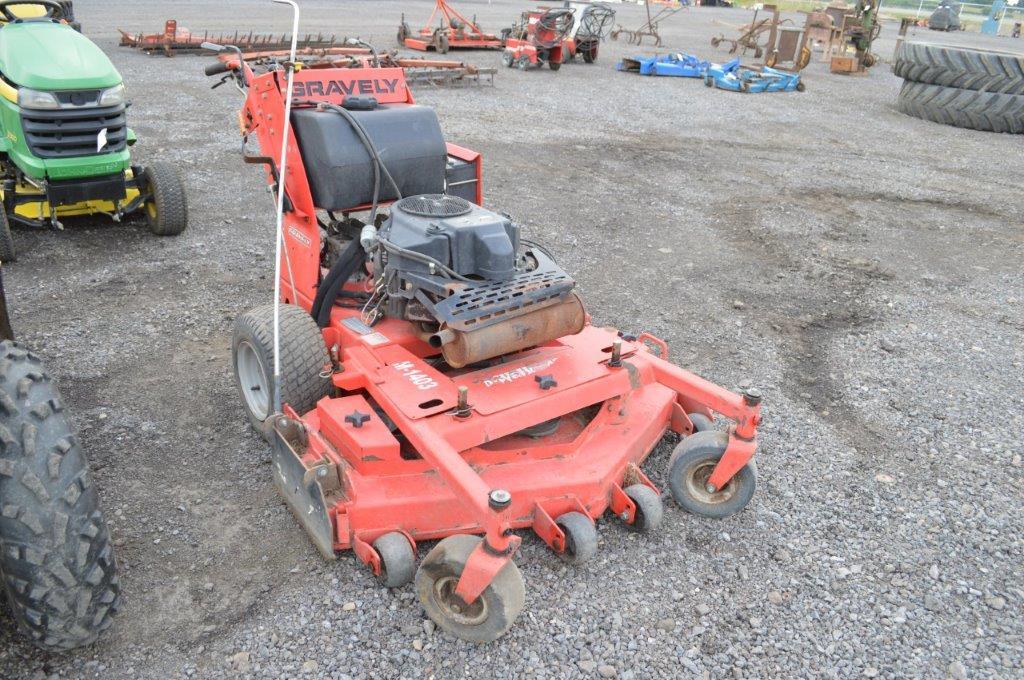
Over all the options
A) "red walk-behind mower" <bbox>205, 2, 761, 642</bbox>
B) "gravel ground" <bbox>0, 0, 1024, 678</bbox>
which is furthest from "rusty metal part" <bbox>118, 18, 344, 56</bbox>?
"red walk-behind mower" <bbox>205, 2, 761, 642</bbox>

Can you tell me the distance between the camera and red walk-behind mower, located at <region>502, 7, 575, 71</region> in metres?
16.0

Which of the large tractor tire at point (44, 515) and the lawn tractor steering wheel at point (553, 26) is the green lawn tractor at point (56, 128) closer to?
the large tractor tire at point (44, 515)

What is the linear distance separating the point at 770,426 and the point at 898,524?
906 mm

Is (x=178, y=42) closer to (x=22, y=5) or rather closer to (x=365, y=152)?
(x=22, y=5)

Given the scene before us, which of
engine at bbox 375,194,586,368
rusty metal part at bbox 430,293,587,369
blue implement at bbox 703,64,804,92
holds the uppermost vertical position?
blue implement at bbox 703,64,804,92

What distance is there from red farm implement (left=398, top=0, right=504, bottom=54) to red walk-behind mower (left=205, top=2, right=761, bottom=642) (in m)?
12.9

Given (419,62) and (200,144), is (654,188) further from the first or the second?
(419,62)

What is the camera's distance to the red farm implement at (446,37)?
16609 mm

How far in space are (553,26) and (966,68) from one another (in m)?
7.38

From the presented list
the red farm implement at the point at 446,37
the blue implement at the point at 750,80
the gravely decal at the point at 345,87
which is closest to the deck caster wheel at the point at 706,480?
the gravely decal at the point at 345,87

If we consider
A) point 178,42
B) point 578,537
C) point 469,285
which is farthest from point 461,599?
point 178,42

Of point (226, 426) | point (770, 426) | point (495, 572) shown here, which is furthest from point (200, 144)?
point (495, 572)

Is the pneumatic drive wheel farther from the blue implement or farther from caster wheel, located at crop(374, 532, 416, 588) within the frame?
the blue implement

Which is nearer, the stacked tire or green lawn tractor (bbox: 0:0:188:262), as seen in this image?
green lawn tractor (bbox: 0:0:188:262)
